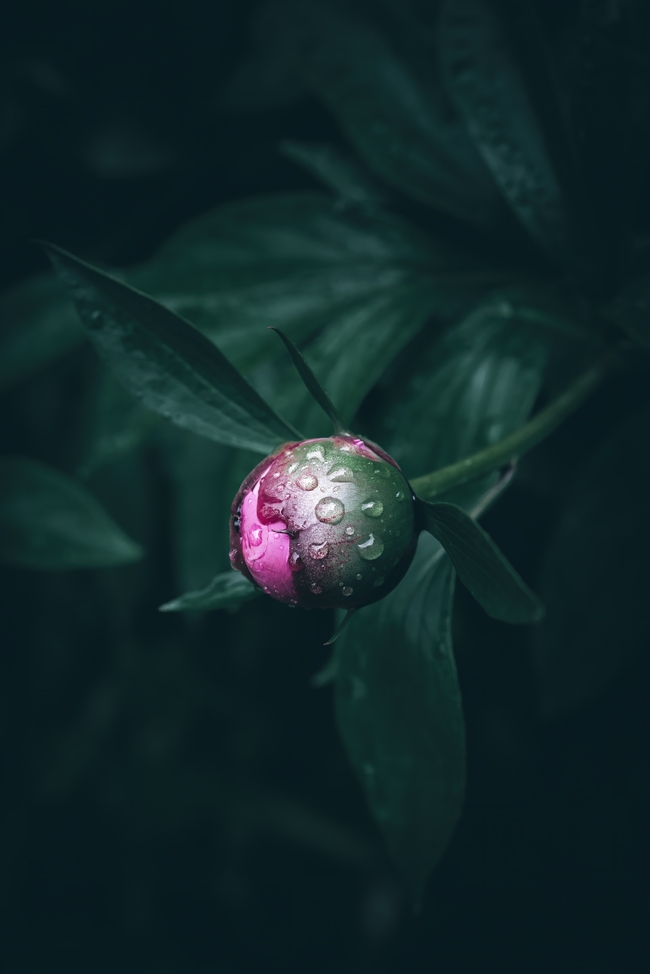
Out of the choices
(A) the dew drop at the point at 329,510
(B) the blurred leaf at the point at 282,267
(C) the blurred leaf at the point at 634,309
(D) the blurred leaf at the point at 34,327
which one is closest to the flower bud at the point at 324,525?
(A) the dew drop at the point at 329,510

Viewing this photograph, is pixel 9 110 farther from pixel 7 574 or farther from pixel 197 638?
pixel 197 638

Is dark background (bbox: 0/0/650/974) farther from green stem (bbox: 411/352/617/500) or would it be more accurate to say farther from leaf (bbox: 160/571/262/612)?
leaf (bbox: 160/571/262/612)

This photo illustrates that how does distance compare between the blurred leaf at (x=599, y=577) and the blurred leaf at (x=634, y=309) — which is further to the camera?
the blurred leaf at (x=599, y=577)

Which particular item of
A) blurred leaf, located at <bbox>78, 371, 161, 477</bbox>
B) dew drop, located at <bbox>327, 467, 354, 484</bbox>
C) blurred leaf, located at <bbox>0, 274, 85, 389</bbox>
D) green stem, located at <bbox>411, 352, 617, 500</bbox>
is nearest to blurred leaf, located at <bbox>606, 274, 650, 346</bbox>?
green stem, located at <bbox>411, 352, 617, 500</bbox>

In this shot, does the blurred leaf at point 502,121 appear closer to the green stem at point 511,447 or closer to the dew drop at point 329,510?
the green stem at point 511,447

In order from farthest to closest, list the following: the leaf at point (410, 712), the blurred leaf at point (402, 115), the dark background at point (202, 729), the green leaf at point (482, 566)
Result: the dark background at point (202, 729) < the blurred leaf at point (402, 115) < the leaf at point (410, 712) < the green leaf at point (482, 566)

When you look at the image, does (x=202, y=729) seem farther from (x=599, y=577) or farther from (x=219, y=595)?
(x=219, y=595)

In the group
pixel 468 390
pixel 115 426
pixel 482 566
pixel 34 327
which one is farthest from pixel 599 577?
pixel 34 327
